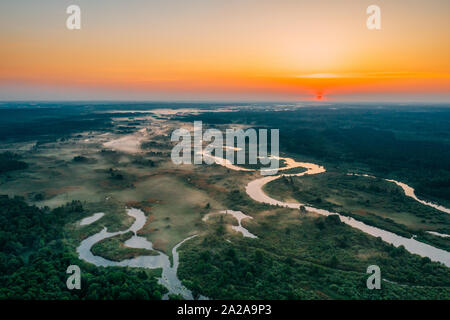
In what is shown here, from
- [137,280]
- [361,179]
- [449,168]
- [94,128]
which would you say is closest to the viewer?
[137,280]

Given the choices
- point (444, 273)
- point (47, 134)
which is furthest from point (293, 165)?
point (47, 134)

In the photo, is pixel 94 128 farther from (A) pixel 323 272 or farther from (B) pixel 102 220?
(A) pixel 323 272

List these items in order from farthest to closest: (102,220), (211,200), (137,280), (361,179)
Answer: (361,179), (211,200), (102,220), (137,280)

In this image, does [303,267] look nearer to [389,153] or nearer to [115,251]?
[115,251]

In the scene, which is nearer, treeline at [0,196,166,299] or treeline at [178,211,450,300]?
treeline at [0,196,166,299]

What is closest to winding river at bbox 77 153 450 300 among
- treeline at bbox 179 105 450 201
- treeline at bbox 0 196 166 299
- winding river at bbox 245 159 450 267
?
winding river at bbox 245 159 450 267

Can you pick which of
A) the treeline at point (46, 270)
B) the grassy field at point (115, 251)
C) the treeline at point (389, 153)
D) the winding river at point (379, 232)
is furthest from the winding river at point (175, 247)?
the treeline at point (389, 153)

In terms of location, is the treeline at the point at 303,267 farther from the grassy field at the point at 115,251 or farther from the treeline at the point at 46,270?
the treeline at the point at 46,270

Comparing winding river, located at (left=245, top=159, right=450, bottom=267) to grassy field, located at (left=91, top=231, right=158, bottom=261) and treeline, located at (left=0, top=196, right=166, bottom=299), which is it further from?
treeline, located at (left=0, top=196, right=166, bottom=299)
